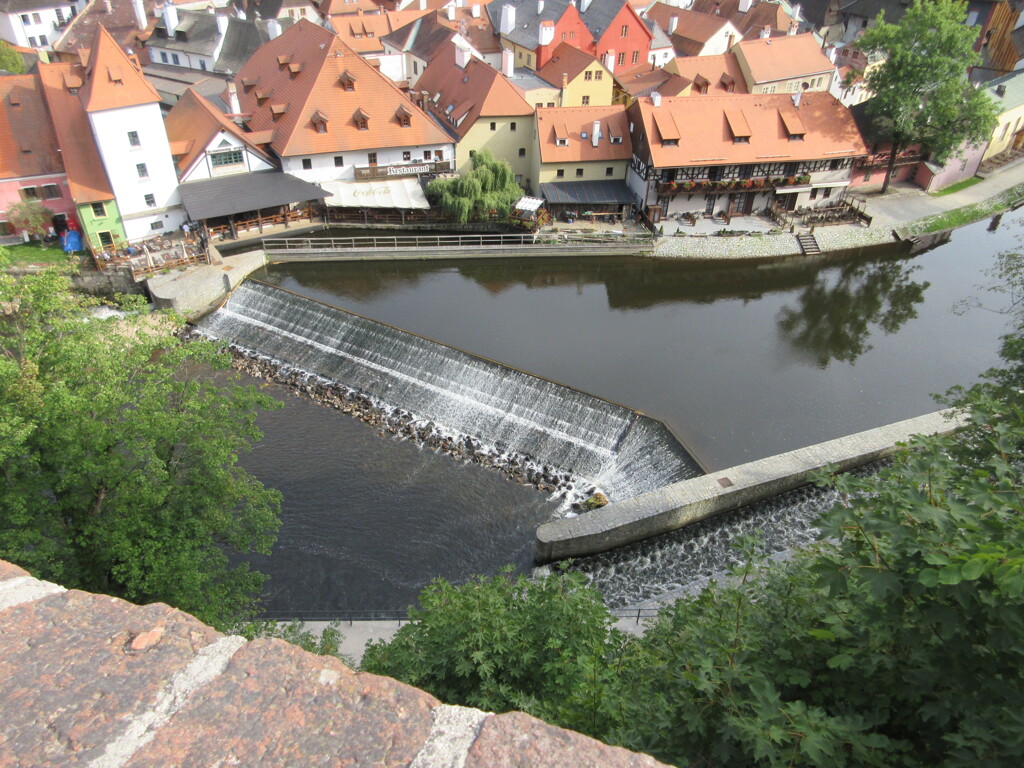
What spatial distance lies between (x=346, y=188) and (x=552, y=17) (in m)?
29.3

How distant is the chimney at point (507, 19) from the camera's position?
6047cm

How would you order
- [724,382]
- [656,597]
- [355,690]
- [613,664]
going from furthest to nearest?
[724,382] → [656,597] → [613,664] → [355,690]

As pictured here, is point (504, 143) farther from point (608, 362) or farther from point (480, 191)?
point (608, 362)

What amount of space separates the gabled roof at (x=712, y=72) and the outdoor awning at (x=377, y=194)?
22914 millimetres

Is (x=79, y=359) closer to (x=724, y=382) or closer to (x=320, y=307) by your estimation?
(x=320, y=307)

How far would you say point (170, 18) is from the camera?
61.0m

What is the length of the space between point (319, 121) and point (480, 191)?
36.5ft

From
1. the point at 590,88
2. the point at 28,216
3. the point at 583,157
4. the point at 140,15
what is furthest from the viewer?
the point at 140,15

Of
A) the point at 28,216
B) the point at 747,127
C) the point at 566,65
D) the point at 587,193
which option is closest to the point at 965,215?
the point at 747,127

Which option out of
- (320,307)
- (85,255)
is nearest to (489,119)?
(320,307)

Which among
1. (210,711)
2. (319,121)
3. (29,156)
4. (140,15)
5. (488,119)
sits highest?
(210,711)

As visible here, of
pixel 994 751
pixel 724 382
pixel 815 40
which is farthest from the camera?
pixel 815 40

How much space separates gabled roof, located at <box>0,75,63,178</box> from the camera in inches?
1423

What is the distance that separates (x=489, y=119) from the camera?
4369cm
